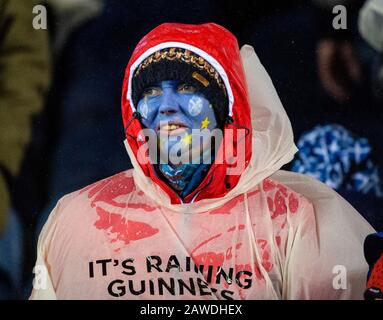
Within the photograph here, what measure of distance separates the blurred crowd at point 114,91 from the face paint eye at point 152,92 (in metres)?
0.14

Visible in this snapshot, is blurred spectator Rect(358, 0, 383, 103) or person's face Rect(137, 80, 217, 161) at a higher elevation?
blurred spectator Rect(358, 0, 383, 103)

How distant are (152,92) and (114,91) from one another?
0.55 ft

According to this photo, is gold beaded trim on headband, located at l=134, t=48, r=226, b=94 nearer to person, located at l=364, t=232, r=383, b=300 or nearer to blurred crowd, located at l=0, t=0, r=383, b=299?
blurred crowd, located at l=0, t=0, r=383, b=299

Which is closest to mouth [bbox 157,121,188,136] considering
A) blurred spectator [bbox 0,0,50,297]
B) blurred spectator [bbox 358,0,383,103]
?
blurred spectator [bbox 0,0,50,297]

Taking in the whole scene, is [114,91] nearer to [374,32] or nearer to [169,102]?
[169,102]

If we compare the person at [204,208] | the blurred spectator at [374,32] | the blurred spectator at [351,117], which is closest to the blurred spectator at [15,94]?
the person at [204,208]

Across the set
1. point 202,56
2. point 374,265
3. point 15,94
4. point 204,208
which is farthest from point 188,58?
point 374,265

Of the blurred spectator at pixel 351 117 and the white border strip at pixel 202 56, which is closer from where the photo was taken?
the white border strip at pixel 202 56

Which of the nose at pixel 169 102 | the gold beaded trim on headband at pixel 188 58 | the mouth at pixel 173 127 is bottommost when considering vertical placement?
the mouth at pixel 173 127

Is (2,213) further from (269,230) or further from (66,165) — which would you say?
(269,230)

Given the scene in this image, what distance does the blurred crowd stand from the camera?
106 inches

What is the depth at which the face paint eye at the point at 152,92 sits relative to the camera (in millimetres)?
2623

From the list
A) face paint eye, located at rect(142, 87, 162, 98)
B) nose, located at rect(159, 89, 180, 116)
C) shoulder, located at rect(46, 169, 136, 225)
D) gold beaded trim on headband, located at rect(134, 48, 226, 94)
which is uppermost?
gold beaded trim on headband, located at rect(134, 48, 226, 94)

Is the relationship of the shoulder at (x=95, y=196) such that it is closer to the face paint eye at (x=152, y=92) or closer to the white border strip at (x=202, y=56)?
the face paint eye at (x=152, y=92)
